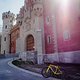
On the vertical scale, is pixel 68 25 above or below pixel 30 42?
above

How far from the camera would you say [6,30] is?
185ft

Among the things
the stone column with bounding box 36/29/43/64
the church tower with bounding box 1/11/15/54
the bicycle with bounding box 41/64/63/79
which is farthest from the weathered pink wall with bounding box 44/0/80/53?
the church tower with bounding box 1/11/15/54

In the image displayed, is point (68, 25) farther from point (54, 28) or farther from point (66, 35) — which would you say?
point (54, 28)

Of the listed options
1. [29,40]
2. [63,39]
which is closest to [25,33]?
[29,40]

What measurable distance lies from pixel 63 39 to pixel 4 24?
36.5m

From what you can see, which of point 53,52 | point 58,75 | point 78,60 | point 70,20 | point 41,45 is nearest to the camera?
point 58,75

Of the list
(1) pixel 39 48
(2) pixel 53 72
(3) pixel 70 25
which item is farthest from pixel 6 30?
(2) pixel 53 72

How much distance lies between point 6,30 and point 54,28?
33.0 metres

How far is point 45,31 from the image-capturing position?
96.5 feet

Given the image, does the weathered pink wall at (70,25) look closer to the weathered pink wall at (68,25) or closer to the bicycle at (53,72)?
the weathered pink wall at (68,25)

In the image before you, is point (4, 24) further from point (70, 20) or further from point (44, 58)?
point (70, 20)

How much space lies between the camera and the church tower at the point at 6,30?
182 feet

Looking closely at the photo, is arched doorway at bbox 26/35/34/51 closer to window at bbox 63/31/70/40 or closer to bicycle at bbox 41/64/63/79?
window at bbox 63/31/70/40

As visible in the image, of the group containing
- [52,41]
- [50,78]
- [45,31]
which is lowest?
[50,78]
